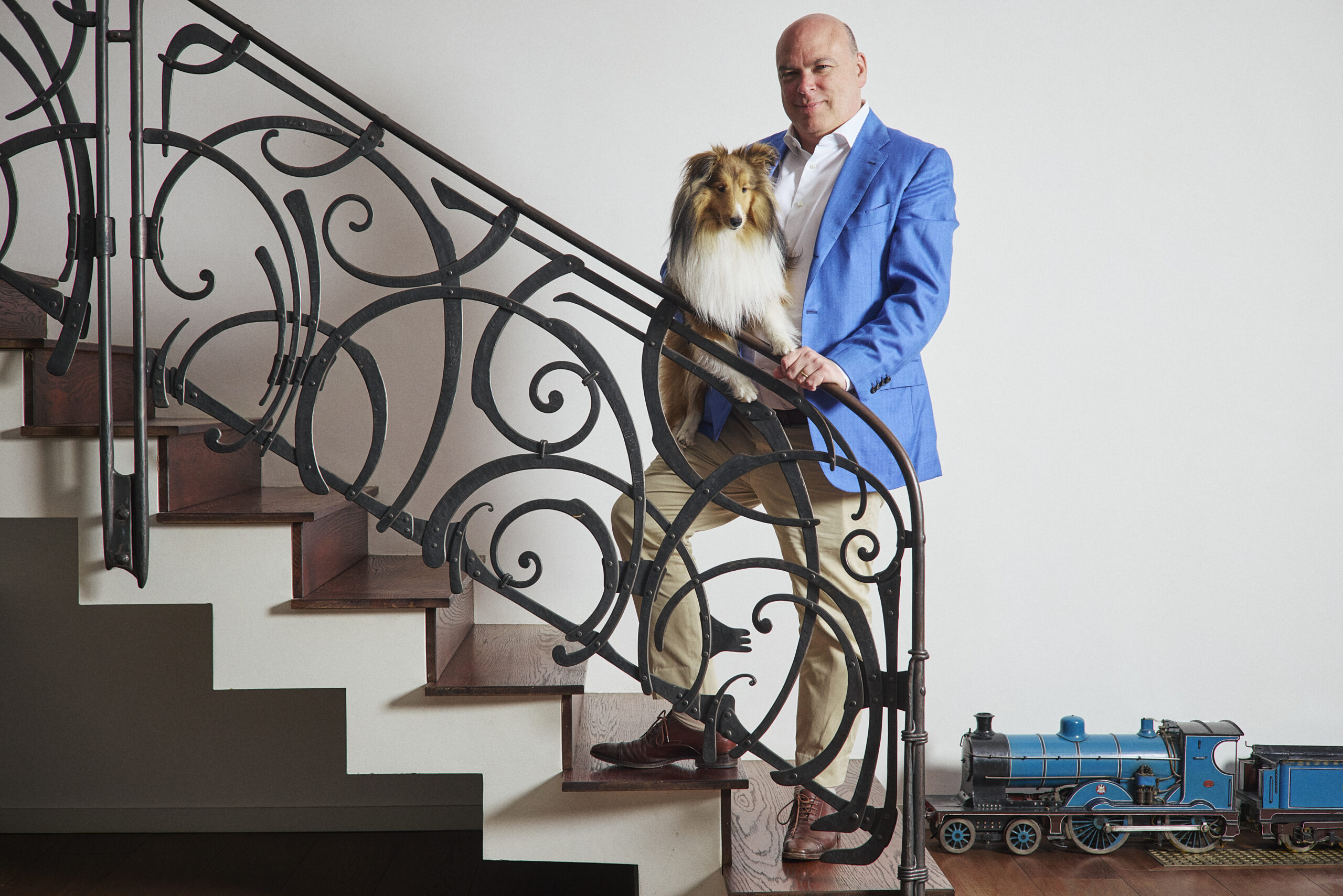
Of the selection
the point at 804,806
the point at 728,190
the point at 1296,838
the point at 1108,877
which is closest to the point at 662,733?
the point at 804,806

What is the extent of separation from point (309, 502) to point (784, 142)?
4.26 feet

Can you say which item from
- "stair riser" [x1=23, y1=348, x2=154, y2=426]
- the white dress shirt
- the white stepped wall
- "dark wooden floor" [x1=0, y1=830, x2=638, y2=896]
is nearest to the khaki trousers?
the white dress shirt

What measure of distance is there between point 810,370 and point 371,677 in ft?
3.38

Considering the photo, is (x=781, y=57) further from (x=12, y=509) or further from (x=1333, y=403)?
(x=1333, y=403)

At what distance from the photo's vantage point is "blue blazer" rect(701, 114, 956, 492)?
1.67 meters

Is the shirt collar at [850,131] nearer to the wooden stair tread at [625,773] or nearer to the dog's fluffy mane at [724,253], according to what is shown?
the dog's fluffy mane at [724,253]

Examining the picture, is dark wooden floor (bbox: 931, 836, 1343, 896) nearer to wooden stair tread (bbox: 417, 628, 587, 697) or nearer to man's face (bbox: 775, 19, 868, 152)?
wooden stair tread (bbox: 417, 628, 587, 697)

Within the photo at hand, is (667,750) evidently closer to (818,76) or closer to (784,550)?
(784,550)

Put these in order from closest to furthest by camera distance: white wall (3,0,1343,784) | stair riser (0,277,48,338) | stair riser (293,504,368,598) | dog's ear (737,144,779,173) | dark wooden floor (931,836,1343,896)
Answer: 1. dog's ear (737,144,779,173)
2. stair riser (293,504,368,598)
3. stair riser (0,277,48,338)
4. dark wooden floor (931,836,1343,896)
5. white wall (3,0,1343,784)

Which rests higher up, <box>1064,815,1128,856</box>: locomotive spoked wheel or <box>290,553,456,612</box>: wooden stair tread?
<box>290,553,456,612</box>: wooden stair tread

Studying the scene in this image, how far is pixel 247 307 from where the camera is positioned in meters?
2.50

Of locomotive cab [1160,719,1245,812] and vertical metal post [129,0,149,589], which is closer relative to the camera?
vertical metal post [129,0,149,589]

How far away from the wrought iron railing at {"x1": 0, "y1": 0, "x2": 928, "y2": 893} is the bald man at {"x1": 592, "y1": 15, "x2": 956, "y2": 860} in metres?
0.07

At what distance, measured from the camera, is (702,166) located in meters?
1.62
